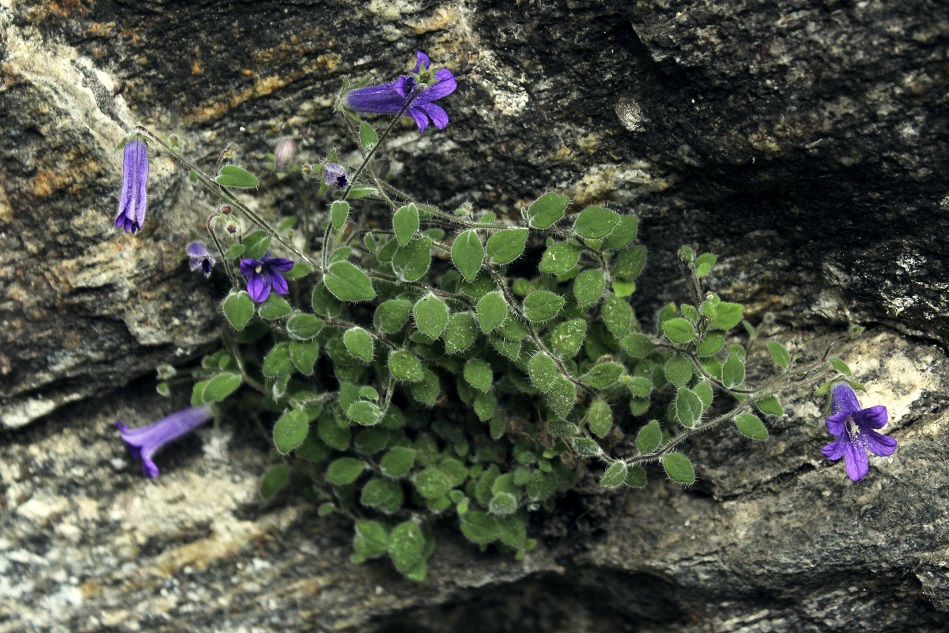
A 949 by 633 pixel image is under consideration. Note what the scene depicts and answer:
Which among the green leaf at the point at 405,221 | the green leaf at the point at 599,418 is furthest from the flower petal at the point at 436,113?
the green leaf at the point at 599,418

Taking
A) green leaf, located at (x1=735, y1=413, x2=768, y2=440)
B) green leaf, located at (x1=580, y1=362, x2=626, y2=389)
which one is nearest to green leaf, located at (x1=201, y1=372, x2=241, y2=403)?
green leaf, located at (x1=580, y1=362, x2=626, y2=389)

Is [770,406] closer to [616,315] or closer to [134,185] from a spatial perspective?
[616,315]

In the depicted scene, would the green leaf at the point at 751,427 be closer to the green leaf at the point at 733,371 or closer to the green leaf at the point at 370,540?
the green leaf at the point at 733,371

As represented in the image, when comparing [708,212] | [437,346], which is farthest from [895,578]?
[437,346]

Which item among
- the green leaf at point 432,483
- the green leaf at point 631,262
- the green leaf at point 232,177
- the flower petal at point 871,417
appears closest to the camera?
the flower petal at point 871,417

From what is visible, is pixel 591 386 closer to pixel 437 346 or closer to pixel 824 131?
pixel 437 346

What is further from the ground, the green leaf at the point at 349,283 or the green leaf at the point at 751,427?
the green leaf at the point at 349,283

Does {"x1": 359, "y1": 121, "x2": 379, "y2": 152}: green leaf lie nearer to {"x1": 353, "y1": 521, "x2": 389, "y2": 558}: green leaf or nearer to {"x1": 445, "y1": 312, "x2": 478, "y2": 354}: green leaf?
{"x1": 445, "y1": 312, "x2": 478, "y2": 354}: green leaf
